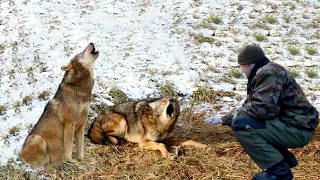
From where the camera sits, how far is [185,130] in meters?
7.97

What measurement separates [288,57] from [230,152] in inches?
200

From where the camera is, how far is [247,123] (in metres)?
4.88

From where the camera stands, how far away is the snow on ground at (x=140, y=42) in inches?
365

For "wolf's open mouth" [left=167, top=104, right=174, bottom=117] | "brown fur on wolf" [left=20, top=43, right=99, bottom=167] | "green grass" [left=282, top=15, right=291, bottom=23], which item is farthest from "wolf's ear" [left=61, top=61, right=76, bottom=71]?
"green grass" [left=282, top=15, right=291, bottom=23]

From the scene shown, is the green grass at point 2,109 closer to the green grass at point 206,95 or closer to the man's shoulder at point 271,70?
the green grass at point 206,95

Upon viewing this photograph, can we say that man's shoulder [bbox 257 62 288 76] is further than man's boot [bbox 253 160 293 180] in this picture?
No

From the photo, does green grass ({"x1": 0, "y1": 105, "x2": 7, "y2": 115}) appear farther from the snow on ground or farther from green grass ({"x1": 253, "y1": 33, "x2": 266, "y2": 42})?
green grass ({"x1": 253, "y1": 33, "x2": 266, "y2": 42})

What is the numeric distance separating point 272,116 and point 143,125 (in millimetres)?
3216

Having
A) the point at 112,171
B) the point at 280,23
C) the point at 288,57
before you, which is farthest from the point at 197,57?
the point at 112,171

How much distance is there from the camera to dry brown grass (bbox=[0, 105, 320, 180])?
20.3 ft

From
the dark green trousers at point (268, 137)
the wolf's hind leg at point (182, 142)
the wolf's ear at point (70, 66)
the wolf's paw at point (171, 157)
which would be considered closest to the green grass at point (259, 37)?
the wolf's hind leg at point (182, 142)

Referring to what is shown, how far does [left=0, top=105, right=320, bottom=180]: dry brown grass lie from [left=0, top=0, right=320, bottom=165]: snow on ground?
136cm

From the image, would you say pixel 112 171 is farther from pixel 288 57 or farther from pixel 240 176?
pixel 288 57

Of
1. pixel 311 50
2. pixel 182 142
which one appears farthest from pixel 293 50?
pixel 182 142
